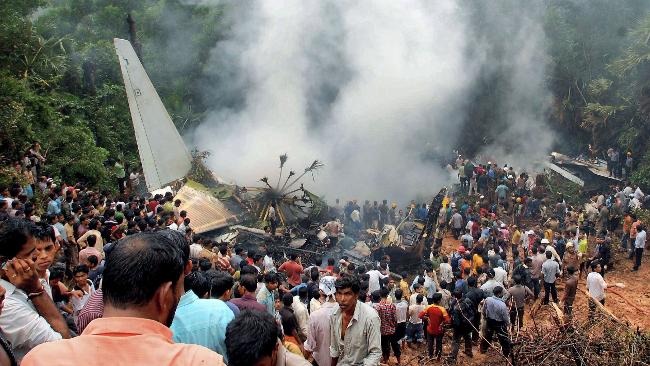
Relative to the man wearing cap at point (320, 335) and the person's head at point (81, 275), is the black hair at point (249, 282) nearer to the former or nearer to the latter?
the man wearing cap at point (320, 335)

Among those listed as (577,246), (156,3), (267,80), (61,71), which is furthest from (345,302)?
(156,3)

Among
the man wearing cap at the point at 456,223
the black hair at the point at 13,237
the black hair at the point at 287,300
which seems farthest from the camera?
the man wearing cap at the point at 456,223

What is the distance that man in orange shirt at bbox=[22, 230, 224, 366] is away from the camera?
1392mm

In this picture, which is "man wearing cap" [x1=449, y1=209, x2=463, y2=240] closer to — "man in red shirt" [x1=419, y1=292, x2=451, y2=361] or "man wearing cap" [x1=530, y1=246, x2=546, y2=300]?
"man wearing cap" [x1=530, y1=246, x2=546, y2=300]

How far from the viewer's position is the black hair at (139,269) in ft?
5.33

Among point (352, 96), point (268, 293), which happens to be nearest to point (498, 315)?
point (268, 293)

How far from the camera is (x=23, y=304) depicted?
2.58 m

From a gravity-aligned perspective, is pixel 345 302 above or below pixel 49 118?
below

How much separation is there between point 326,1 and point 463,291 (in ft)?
53.7

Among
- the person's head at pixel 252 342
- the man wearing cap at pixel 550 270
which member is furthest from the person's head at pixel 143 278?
the man wearing cap at pixel 550 270

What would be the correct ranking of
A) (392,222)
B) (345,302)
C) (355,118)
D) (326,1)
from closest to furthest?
(345,302) → (392,222) → (355,118) → (326,1)

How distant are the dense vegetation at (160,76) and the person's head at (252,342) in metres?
11.3

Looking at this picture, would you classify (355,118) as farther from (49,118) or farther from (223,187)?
(49,118)

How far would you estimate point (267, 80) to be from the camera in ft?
71.2
